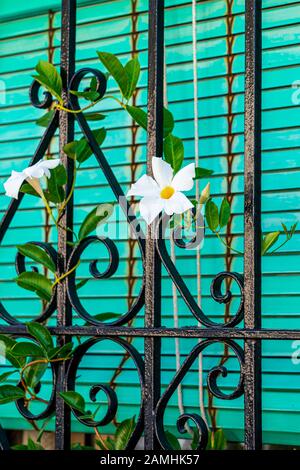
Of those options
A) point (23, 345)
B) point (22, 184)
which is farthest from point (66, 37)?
point (23, 345)

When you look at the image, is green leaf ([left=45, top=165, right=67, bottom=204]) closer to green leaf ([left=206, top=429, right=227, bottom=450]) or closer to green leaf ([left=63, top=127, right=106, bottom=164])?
green leaf ([left=63, top=127, right=106, bottom=164])

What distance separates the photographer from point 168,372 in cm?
270

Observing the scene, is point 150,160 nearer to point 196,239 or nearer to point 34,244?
point 196,239

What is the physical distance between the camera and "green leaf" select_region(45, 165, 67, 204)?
1.80 m

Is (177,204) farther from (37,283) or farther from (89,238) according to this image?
(37,283)

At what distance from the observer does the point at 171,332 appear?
157cm

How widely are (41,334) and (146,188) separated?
0.40 m

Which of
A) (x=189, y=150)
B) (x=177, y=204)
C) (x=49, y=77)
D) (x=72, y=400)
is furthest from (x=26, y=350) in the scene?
(x=189, y=150)

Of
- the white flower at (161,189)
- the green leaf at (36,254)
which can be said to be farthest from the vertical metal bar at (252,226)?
the green leaf at (36,254)

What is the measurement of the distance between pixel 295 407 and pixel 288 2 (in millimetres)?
1265

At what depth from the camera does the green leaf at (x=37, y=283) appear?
5.91 ft

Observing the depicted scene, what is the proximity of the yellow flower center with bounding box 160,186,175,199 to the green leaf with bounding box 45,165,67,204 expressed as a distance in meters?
0.28

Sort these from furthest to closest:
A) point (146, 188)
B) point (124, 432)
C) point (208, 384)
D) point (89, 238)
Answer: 1. point (124, 432)
2. point (89, 238)
3. point (146, 188)
4. point (208, 384)

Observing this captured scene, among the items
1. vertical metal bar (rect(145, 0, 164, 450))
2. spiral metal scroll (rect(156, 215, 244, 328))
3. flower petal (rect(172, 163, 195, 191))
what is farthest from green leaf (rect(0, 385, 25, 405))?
flower petal (rect(172, 163, 195, 191))
